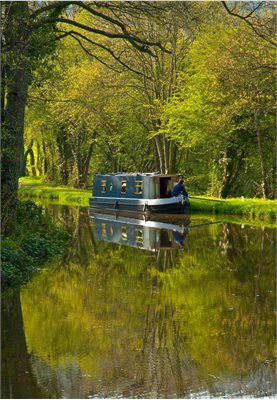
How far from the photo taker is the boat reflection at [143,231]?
20.9 metres

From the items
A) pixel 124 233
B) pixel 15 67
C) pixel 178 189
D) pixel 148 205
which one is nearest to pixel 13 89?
pixel 15 67

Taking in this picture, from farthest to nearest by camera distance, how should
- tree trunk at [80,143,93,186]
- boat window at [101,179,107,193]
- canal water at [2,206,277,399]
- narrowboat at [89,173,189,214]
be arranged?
tree trunk at [80,143,93,186] → boat window at [101,179,107,193] → narrowboat at [89,173,189,214] → canal water at [2,206,277,399]

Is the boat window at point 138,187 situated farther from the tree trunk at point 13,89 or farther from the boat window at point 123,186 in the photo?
the tree trunk at point 13,89

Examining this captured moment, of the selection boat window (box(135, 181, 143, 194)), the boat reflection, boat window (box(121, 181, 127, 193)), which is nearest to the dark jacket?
→ the boat reflection

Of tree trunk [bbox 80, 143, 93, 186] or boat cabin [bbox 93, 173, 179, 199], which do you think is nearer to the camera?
boat cabin [bbox 93, 173, 179, 199]

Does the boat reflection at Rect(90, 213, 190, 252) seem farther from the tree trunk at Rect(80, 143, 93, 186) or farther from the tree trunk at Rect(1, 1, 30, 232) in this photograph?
the tree trunk at Rect(80, 143, 93, 186)

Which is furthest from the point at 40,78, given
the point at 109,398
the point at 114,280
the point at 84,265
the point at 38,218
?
the point at 109,398

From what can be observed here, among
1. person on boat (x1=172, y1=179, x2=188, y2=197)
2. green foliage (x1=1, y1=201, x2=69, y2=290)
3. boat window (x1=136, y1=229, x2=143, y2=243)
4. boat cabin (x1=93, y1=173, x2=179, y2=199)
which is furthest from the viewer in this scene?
boat cabin (x1=93, y1=173, x2=179, y2=199)

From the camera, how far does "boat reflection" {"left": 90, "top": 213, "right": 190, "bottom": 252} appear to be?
68.4 feet

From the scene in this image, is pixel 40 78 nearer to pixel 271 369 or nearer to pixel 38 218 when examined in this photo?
pixel 38 218

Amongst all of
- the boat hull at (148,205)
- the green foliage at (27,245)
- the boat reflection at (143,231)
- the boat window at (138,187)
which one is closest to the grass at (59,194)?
the boat hull at (148,205)

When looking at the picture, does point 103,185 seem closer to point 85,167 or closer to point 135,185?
point 135,185

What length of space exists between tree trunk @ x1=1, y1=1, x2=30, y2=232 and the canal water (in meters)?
2.07

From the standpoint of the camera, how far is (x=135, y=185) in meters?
32.2
